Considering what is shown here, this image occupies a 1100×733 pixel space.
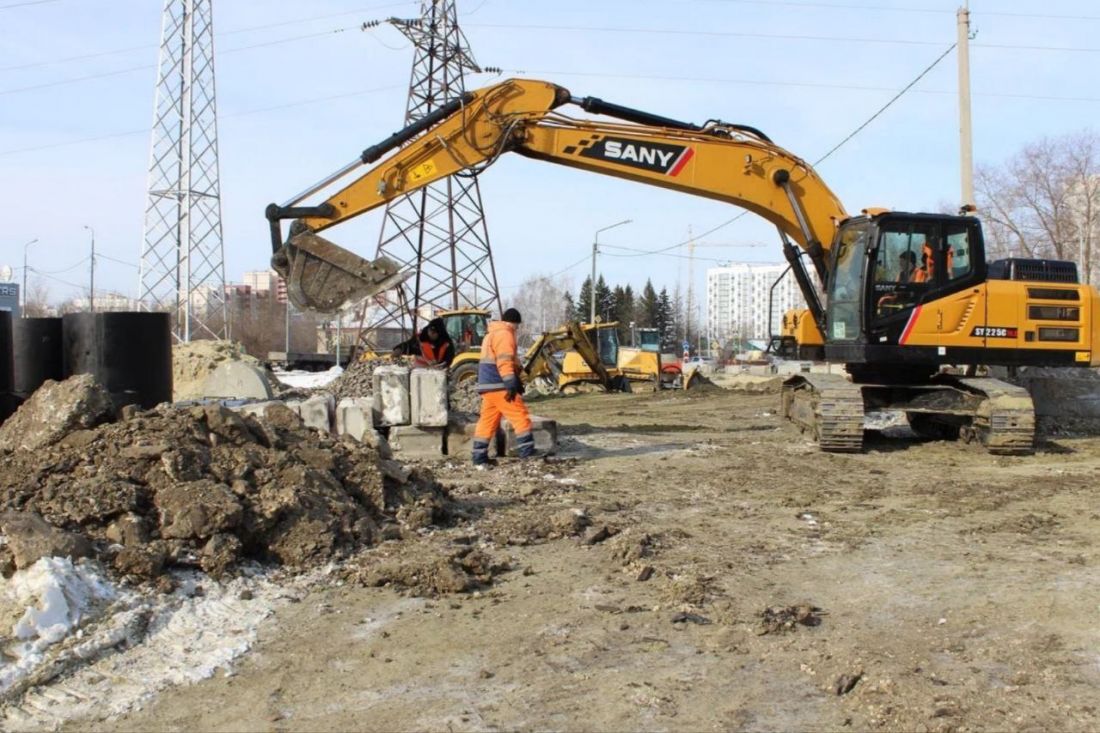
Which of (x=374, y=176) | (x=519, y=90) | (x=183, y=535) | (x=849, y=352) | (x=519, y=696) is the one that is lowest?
(x=519, y=696)

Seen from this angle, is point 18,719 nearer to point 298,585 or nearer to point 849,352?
point 298,585

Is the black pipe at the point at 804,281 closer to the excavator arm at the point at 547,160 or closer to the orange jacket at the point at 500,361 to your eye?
the excavator arm at the point at 547,160

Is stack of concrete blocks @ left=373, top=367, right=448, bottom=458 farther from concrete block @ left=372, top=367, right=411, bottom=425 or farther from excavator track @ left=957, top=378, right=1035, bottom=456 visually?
excavator track @ left=957, top=378, right=1035, bottom=456

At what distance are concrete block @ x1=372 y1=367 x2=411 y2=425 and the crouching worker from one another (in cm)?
95

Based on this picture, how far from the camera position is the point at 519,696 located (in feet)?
12.3

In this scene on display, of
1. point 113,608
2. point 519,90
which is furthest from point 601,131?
point 113,608

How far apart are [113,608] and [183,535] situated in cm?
80

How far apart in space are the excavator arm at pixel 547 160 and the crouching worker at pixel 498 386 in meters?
1.46

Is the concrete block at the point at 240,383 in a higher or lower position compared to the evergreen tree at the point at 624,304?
lower

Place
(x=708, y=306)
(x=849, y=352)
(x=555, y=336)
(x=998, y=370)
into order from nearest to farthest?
1. (x=849, y=352)
2. (x=998, y=370)
3. (x=555, y=336)
4. (x=708, y=306)

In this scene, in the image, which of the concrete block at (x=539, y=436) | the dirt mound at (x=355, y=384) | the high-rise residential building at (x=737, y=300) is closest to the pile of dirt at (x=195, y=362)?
the dirt mound at (x=355, y=384)

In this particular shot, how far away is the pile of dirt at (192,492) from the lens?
510cm

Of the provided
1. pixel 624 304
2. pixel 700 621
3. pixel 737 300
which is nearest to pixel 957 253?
pixel 700 621

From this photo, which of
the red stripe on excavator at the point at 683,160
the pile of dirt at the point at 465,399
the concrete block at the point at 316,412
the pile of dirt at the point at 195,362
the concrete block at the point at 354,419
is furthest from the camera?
the pile of dirt at the point at 195,362
